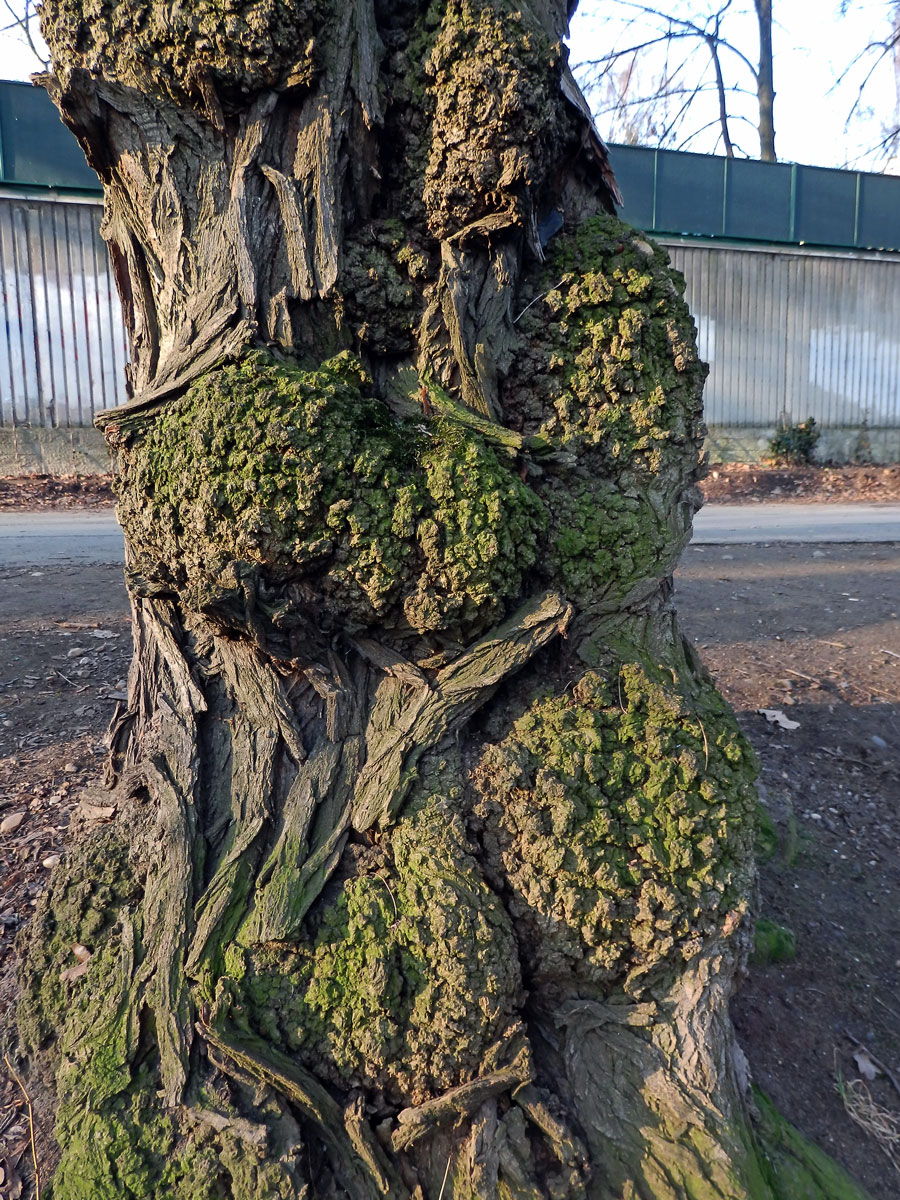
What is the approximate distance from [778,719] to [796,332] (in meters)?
15.2

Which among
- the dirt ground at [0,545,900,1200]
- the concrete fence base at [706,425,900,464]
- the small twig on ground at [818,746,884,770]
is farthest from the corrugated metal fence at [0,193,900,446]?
the small twig on ground at [818,746,884,770]

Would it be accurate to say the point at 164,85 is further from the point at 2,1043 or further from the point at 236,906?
the point at 2,1043

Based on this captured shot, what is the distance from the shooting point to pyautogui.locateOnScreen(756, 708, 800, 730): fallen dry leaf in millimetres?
3967

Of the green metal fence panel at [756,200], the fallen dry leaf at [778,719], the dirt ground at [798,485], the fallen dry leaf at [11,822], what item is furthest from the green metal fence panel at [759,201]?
the fallen dry leaf at [11,822]

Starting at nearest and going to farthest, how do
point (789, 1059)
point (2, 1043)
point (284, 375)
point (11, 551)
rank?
point (284, 375), point (2, 1043), point (789, 1059), point (11, 551)

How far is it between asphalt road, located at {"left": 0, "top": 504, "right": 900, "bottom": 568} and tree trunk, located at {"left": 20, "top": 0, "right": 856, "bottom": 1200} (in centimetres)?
546

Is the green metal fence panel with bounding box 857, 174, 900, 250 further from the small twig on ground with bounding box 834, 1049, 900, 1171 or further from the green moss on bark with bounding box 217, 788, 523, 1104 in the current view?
the green moss on bark with bounding box 217, 788, 523, 1104

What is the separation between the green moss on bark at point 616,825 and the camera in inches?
73.0

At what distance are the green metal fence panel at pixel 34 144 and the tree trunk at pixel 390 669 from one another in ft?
41.9

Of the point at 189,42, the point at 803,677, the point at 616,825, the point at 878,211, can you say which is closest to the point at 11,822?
the point at 616,825

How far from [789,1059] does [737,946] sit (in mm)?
657

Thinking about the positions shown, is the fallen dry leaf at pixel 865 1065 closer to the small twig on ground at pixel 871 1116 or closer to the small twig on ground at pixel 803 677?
the small twig on ground at pixel 871 1116

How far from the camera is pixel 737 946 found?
1.93 meters

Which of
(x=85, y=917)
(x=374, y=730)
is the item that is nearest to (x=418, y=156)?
(x=374, y=730)
